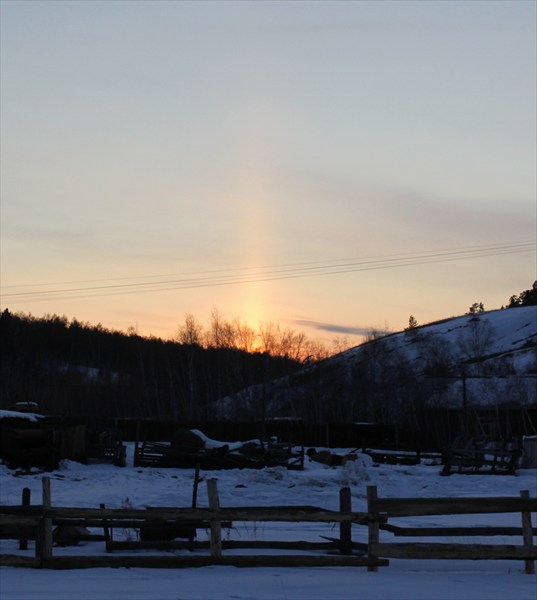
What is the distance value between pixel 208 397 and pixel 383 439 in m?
37.7

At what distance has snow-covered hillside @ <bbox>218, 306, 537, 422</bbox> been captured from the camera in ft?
310

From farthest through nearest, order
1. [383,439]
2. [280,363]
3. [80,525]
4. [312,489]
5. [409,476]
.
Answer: [280,363] → [383,439] → [409,476] → [312,489] → [80,525]

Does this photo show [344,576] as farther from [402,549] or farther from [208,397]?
[208,397]

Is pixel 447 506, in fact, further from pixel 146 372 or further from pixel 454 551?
pixel 146 372

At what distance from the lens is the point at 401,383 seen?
340ft

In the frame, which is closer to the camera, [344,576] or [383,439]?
[344,576]

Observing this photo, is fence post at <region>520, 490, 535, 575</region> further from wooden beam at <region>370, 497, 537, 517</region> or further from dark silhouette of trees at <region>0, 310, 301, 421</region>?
dark silhouette of trees at <region>0, 310, 301, 421</region>

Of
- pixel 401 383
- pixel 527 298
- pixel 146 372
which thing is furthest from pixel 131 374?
pixel 527 298

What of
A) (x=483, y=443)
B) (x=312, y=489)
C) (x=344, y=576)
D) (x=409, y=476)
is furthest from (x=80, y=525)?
(x=483, y=443)

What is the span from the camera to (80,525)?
14180 mm

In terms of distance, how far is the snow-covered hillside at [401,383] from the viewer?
94562 mm

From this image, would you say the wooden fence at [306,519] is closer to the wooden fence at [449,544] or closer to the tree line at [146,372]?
the wooden fence at [449,544]

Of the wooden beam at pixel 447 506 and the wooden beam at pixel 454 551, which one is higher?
the wooden beam at pixel 447 506

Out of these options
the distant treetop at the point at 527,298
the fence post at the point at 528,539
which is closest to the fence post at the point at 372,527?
the fence post at the point at 528,539
